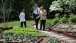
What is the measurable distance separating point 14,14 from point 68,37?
1044 inches

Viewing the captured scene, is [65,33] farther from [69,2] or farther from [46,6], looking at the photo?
[46,6]

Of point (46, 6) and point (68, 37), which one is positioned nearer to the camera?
point (68, 37)

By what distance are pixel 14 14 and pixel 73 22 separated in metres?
19.7

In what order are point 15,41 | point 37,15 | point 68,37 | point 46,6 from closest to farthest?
1. point 15,41
2. point 68,37
3. point 37,15
4. point 46,6

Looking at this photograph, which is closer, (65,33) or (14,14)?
(65,33)

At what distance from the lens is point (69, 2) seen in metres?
41.0

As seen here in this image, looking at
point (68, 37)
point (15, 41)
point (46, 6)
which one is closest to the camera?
point (15, 41)

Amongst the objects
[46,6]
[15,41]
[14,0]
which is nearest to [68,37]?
[15,41]

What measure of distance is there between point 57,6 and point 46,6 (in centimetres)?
700

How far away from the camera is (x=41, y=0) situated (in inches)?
1971

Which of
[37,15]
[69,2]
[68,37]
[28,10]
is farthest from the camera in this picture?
[28,10]

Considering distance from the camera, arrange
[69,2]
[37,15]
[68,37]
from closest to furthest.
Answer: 1. [68,37]
2. [37,15]
3. [69,2]

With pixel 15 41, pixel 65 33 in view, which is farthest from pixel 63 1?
pixel 15 41

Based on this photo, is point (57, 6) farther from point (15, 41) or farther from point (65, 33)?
point (15, 41)
